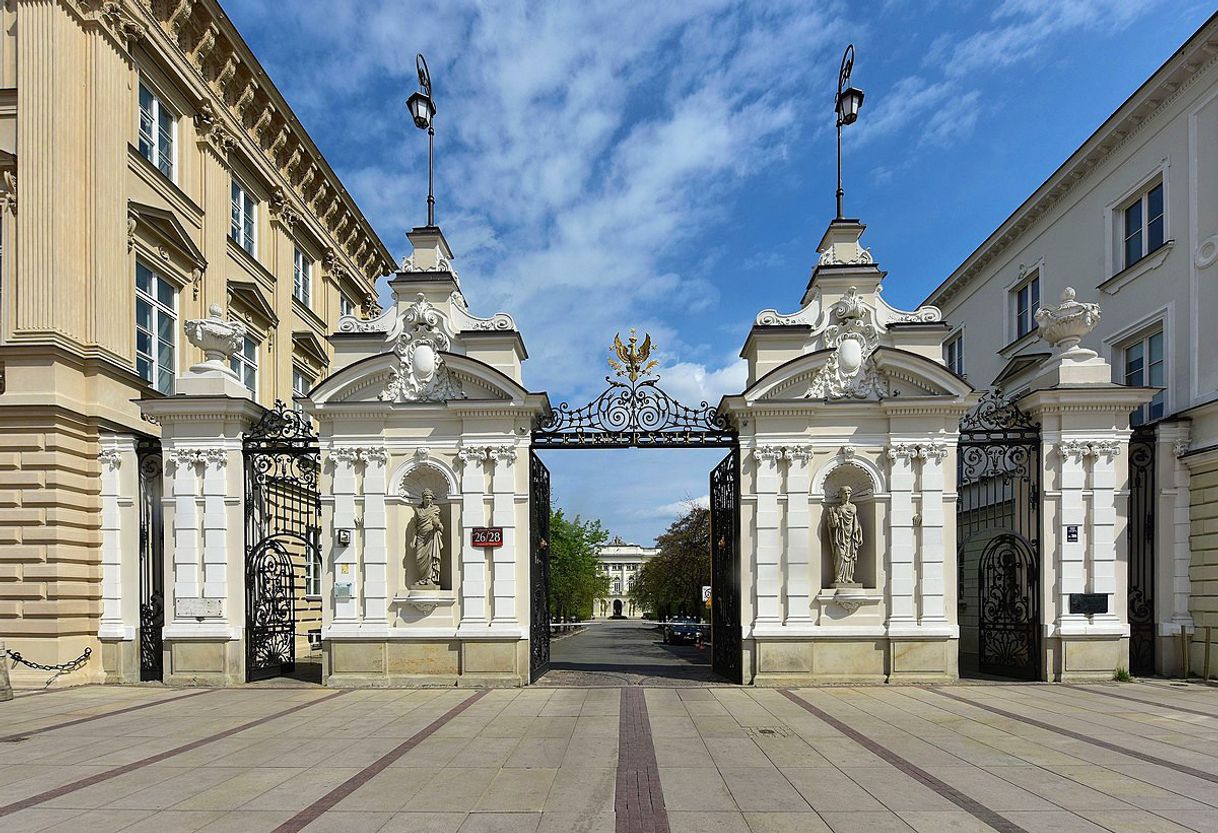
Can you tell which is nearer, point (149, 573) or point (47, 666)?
point (47, 666)

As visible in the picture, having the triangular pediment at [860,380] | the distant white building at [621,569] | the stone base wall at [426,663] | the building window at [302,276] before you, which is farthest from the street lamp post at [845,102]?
the distant white building at [621,569]

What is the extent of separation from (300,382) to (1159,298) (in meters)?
24.7

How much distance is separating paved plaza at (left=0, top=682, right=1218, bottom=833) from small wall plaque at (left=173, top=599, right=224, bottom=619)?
163cm

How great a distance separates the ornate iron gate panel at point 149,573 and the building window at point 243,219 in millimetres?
9114

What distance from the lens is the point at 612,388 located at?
15.0m

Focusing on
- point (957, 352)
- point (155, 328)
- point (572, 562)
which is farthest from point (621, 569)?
point (155, 328)

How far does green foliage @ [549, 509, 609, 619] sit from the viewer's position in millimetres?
43062

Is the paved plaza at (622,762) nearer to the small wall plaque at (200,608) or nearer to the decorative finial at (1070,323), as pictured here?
the small wall plaque at (200,608)

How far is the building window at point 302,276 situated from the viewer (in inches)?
1070

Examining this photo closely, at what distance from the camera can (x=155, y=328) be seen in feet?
60.6

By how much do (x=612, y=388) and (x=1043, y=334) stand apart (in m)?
8.29

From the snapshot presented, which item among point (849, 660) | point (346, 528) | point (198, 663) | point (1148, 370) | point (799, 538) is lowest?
point (198, 663)

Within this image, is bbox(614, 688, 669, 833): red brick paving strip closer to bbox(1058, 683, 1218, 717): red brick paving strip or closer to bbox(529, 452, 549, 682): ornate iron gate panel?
bbox(529, 452, 549, 682): ornate iron gate panel

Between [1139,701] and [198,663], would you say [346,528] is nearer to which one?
[198,663]
